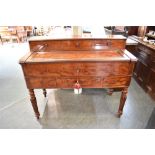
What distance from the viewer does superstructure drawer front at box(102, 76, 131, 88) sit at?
1.57 m

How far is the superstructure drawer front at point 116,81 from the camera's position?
1567mm

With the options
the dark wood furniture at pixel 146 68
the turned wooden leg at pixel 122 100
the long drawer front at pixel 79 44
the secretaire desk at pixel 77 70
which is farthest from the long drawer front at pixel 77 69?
the dark wood furniture at pixel 146 68

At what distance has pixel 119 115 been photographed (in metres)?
1.95

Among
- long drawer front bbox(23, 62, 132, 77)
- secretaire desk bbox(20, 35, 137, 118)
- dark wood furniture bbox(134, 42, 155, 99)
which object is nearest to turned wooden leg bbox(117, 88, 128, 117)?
secretaire desk bbox(20, 35, 137, 118)

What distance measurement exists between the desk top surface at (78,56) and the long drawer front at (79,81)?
22 centimetres

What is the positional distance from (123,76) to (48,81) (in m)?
0.89

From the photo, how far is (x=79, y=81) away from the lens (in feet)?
5.11

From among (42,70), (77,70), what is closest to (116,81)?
(77,70)

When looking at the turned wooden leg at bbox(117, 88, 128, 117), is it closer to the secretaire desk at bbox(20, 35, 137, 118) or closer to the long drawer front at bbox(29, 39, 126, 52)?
the secretaire desk at bbox(20, 35, 137, 118)

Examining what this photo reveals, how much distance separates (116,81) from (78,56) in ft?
1.82

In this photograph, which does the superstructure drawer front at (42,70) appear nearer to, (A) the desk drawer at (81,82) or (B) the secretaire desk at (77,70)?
(B) the secretaire desk at (77,70)
